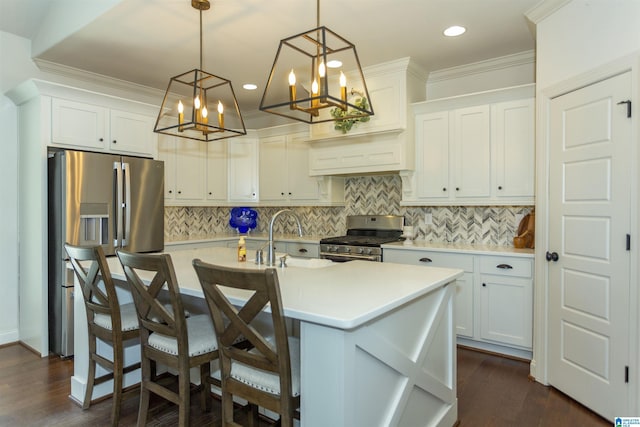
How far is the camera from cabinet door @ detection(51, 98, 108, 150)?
11.1 feet

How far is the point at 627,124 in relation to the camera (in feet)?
7.25

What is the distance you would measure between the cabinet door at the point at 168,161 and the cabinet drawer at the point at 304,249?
1.52 meters

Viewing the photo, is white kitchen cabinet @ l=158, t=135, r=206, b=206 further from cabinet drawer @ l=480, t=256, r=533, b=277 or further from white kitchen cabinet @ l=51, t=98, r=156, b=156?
cabinet drawer @ l=480, t=256, r=533, b=277

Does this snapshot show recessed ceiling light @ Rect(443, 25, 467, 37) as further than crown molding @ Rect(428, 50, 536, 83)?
No

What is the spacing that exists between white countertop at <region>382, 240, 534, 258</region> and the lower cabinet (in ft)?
0.09

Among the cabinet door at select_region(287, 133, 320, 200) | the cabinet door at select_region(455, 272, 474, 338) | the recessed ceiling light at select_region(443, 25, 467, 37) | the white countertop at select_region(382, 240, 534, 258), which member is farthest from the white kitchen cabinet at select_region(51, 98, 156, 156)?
the cabinet door at select_region(455, 272, 474, 338)

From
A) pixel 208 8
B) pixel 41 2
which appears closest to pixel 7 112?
pixel 41 2

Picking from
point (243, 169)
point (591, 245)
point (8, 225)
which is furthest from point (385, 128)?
point (8, 225)

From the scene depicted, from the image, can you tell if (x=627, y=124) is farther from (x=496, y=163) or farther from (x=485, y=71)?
(x=485, y=71)

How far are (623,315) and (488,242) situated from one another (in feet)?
5.40

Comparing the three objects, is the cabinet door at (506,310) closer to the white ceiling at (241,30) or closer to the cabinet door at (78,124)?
the white ceiling at (241,30)

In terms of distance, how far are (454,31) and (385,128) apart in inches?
41.3

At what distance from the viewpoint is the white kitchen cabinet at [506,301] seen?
3.18 m

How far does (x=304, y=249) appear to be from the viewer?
15.0 feet
